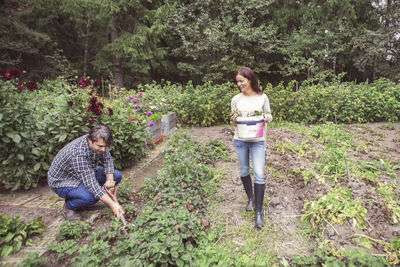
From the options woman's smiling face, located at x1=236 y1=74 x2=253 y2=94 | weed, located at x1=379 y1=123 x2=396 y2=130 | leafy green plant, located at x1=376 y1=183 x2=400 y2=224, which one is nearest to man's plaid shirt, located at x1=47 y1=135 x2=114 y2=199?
woman's smiling face, located at x1=236 y1=74 x2=253 y2=94

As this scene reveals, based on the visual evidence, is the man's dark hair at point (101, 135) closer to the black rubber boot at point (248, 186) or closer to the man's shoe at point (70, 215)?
the man's shoe at point (70, 215)

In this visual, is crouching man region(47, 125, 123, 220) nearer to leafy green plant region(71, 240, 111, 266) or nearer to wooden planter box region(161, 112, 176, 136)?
leafy green plant region(71, 240, 111, 266)

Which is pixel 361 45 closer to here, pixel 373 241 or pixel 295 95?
pixel 295 95

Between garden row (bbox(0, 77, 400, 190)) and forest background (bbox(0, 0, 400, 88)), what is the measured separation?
21.8 feet

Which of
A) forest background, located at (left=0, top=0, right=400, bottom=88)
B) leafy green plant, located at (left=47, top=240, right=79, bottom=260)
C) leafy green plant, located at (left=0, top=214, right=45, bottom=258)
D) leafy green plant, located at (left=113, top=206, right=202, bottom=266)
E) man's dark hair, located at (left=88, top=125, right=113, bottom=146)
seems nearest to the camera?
leafy green plant, located at (left=113, top=206, right=202, bottom=266)

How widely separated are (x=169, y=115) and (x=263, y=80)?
13.8 metres

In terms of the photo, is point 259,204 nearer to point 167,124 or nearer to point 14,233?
point 14,233

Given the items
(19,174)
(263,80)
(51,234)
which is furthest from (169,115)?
(263,80)

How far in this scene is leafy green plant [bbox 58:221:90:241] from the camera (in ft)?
7.69

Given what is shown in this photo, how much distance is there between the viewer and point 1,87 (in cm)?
291

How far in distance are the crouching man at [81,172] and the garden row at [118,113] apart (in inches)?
30.9

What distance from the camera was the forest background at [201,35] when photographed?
1314 centimetres

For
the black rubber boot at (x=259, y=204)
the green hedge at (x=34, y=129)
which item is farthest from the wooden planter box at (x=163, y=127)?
the black rubber boot at (x=259, y=204)

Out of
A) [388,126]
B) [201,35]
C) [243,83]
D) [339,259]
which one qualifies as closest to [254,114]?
[243,83]
